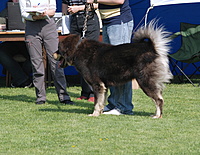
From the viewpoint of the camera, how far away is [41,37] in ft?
21.6

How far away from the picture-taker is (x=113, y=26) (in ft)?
18.6

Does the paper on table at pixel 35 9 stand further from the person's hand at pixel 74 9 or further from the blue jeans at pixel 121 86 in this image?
the blue jeans at pixel 121 86

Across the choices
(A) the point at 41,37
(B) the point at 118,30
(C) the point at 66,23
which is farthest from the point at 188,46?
(B) the point at 118,30

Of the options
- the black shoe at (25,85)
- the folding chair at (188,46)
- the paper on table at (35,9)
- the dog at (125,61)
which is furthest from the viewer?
the black shoe at (25,85)

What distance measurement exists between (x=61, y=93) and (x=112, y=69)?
1.56 meters

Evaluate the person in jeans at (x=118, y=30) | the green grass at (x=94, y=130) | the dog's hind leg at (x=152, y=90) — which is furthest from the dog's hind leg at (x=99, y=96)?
the dog's hind leg at (x=152, y=90)

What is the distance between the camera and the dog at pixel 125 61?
526cm

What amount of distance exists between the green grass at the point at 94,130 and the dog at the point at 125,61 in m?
0.39

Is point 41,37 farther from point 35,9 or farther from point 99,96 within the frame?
point 99,96

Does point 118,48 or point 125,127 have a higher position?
point 118,48

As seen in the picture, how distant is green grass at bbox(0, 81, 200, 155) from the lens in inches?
160

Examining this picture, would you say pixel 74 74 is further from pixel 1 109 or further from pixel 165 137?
pixel 165 137

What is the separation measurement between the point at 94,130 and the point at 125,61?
3.38 ft

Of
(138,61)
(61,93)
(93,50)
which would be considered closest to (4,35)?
(61,93)
